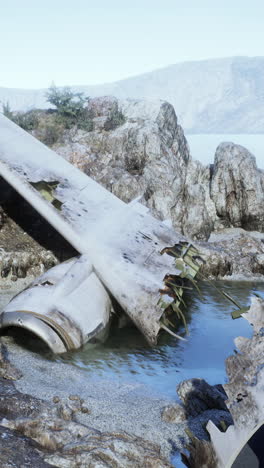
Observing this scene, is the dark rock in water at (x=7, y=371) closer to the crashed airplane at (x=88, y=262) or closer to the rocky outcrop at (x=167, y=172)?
the crashed airplane at (x=88, y=262)

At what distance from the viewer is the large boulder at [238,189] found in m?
26.5

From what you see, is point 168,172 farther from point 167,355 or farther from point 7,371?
point 7,371

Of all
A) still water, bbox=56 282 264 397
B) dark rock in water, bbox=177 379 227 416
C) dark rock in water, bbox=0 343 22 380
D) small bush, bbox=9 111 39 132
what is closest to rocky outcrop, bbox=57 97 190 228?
small bush, bbox=9 111 39 132

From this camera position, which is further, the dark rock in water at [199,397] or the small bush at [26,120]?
the small bush at [26,120]

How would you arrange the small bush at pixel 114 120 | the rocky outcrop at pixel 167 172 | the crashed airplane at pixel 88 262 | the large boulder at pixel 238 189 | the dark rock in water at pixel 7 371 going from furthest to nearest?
the small bush at pixel 114 120
the large boulder at pixel 238 189
the rocky outcrop at pixel 167 172
the crashed airplane at pixel 88 262
the dark rock in water at pixel 7 371

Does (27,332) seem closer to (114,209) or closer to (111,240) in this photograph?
(111,240)

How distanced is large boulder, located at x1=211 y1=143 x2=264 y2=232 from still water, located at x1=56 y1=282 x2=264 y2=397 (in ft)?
37.3

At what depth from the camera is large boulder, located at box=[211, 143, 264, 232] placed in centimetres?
2648

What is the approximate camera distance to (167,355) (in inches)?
504

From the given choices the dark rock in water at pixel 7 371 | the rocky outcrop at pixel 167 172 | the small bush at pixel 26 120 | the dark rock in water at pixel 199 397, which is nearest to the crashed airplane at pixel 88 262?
the dark rock in water at pixel 7 371

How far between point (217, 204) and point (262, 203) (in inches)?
A: 93.1

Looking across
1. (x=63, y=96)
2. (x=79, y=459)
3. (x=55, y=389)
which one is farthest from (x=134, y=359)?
(x=63, y=96)

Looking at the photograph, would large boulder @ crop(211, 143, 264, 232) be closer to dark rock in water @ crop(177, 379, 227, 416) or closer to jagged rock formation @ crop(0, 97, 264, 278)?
jagged rock formation @ crop(0, 97, 264, 278)

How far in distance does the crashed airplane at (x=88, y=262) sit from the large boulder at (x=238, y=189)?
10574 mm
